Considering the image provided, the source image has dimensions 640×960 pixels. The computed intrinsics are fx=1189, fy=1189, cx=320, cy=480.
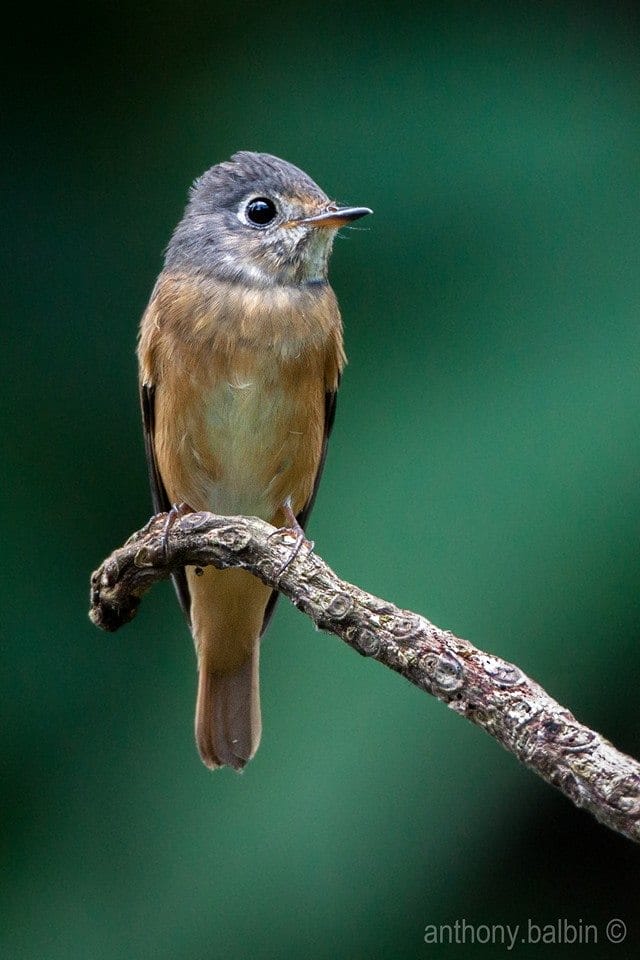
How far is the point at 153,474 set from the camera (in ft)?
10.2

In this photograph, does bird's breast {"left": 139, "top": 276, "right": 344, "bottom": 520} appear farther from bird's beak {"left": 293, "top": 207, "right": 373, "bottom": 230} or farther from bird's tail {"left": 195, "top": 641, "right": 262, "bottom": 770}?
bird's tail {"left": 195, "top": 641, "right": 262, "bottom": 770}

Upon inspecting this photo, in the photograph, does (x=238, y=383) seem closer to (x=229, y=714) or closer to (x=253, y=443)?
(x=253, y=443)

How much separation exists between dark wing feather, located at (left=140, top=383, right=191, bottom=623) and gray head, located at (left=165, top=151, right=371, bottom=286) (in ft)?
1.10

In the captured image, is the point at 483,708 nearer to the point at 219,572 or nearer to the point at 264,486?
the point at 264,486

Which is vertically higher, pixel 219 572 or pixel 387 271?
pixel 387 271

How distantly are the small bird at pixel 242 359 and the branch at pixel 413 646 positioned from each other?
1.73ft

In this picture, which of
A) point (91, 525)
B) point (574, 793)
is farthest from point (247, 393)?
point (574, 793)

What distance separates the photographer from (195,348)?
9.21 ft

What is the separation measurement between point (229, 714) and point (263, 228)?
4.02 ft

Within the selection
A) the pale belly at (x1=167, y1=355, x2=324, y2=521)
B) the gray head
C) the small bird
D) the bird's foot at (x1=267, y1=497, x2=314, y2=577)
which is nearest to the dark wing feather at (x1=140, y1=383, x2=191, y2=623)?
the small bird

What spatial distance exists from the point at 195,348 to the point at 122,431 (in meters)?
0.74

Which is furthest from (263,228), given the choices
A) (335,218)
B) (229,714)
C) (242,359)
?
(229,714)

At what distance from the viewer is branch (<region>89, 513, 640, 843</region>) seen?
1.58m

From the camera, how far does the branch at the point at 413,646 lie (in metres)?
1.58
